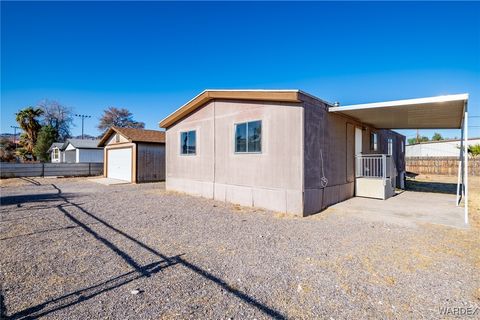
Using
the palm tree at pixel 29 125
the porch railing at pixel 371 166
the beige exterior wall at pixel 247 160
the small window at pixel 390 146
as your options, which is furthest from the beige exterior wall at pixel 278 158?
the palm tree at pixel 29 125

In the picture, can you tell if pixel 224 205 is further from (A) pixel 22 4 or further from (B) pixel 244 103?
(A) pixel 22 4

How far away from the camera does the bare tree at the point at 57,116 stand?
1542 inches

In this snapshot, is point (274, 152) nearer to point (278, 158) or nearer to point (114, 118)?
point (278, 158)

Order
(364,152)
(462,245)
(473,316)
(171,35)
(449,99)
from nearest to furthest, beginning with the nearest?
(473,316), (462,245), (449,99), (364,152), (171,35)

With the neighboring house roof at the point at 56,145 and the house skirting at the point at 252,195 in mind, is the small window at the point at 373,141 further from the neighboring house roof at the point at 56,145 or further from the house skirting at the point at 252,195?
the neighboring house roof at the point at 56,145

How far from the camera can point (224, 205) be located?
807 cm

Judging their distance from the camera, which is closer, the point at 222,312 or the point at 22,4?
the point at 222,312

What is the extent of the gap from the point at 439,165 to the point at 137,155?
2378 cm

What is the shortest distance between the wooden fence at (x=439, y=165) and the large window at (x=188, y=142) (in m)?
20.8

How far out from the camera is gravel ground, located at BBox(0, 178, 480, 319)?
253 centimetres

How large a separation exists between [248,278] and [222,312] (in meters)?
0.76

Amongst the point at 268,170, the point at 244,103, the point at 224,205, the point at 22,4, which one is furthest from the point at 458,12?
the point at 22,4

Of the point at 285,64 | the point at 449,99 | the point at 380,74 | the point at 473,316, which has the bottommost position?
the point at 473,316

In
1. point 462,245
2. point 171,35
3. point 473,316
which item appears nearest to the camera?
point 473,316
